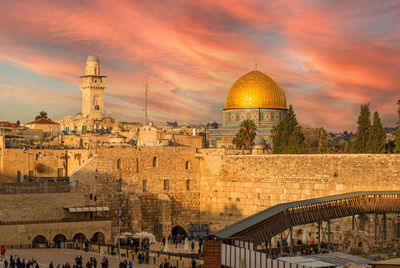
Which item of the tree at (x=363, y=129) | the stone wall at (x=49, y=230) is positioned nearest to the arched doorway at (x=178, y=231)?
the stone wall at (x=49, y=230)

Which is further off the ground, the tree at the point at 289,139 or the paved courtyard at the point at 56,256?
the tree at the point at 289,139

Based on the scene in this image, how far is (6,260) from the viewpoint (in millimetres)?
28719

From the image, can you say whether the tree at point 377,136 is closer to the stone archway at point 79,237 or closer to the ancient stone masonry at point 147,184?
the ancient stone masonry at point 147,184

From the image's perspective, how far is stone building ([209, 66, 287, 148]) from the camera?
5834cm

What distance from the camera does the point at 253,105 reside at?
58.3 metres

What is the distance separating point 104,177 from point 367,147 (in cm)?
1754

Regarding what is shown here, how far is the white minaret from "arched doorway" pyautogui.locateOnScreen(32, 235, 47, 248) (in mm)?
48239

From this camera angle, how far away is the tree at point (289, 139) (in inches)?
1725

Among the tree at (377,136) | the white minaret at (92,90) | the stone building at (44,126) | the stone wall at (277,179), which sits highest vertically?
the white minaret at (92,90)

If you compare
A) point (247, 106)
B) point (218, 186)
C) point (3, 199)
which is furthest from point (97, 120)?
point (3, 199)

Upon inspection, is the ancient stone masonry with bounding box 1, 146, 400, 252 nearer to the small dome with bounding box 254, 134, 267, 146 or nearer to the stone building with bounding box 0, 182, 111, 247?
the stone building with bounding box 0, 182, 111, 247

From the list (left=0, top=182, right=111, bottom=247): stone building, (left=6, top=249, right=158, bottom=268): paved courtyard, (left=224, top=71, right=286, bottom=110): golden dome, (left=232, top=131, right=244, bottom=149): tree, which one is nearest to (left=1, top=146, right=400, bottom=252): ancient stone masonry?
(left=0, top=182, right=111, bottom=247): stone building

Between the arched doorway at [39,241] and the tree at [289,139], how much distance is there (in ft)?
59.6

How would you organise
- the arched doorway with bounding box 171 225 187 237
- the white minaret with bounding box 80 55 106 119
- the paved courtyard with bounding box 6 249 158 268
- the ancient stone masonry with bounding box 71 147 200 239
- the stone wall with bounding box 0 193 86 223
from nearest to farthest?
1. the paved courtyard with bounding box 6 249 158 268
2. the stone wall with bounding box 0 193 86 223
3. the ancient stone masonry with bounding box 71 147 200 239
4. the arched doorway with bounding box 171 225 187 237
5. the white minaret with bounding box 80 55 106 119
